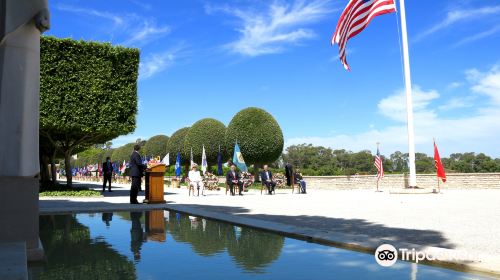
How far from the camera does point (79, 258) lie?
5168 mm

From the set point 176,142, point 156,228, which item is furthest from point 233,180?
point 176,142

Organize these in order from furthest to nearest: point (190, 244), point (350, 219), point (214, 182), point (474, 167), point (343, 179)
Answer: point (474, 167), point (343, 179), point (214, 182), point (350, 219), point (190, 244)

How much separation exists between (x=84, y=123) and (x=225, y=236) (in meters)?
15.4

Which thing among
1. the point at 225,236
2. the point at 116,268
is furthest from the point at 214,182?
the point at 116,268

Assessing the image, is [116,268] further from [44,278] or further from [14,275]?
[14,275]

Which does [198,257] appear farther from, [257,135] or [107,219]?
[257,135]

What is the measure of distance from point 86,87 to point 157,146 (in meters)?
37.5

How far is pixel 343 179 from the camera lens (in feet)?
108

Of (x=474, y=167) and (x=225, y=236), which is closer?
(x=225, y=236)

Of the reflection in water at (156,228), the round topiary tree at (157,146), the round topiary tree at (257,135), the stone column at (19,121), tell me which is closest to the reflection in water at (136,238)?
the reflection in water at (156,228)

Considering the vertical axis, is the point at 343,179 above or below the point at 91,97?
below

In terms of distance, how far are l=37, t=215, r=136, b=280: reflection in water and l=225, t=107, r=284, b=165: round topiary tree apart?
3013 centimetres

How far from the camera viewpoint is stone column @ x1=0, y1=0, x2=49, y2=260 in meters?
5.11

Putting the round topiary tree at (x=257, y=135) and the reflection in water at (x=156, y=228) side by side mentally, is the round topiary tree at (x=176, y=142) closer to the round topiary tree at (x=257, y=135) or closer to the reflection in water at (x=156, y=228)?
the round topiary tree at (x=257, y=135)
